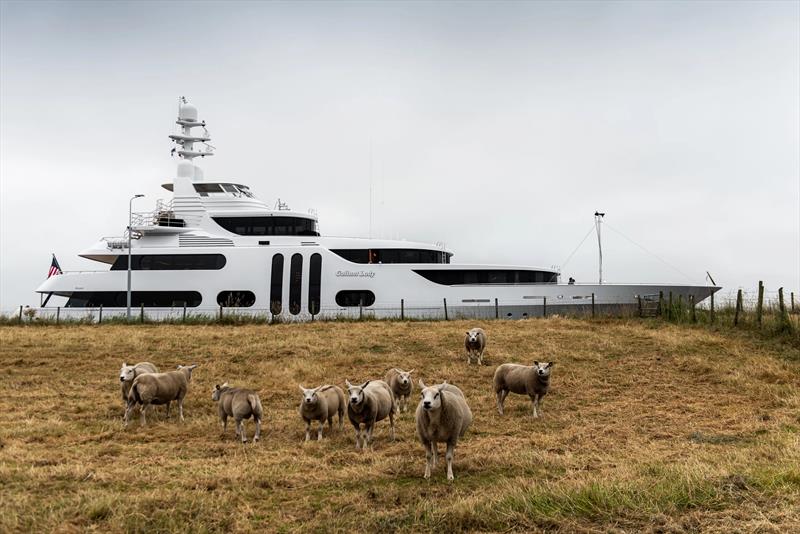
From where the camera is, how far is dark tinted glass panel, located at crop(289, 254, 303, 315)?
31625 mm

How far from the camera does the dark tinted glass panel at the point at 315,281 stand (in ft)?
104

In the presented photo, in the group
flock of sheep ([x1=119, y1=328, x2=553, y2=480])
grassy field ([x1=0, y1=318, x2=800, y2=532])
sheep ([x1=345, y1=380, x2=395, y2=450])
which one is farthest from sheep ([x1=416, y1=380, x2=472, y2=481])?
sheep ([x1=345, y1=380, x2=395, y2=450])

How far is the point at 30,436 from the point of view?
10219mm

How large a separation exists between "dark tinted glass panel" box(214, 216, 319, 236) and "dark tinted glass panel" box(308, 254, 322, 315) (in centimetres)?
284

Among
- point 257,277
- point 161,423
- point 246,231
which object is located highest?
point 246,231

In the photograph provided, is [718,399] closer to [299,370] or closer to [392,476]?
[392,476]

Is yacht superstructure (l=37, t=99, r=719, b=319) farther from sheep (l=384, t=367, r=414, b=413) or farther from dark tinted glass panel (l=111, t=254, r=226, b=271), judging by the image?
sheep (l=384, t=367, r=414, b=413)

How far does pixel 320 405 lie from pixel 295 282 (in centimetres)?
2202

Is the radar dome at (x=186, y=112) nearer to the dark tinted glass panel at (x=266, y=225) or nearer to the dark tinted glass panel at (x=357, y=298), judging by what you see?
the dark tinted glass panel at (x=266, y=225)

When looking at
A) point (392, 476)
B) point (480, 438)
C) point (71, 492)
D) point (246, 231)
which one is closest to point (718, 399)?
point (480, 438)

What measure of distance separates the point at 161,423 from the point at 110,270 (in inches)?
955

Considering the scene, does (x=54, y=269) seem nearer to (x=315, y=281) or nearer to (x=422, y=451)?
(x=315, y=281)

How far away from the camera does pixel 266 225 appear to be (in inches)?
1342

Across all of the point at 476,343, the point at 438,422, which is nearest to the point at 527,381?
the point at 438,422
